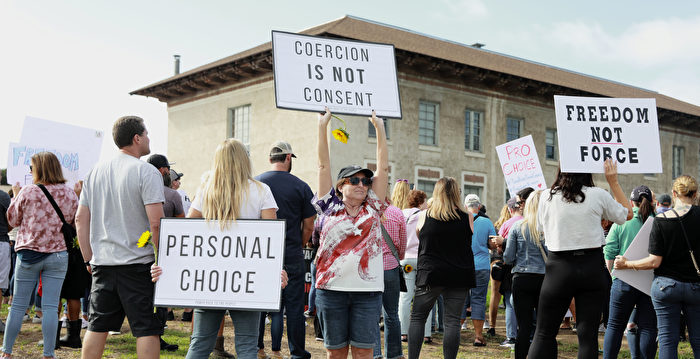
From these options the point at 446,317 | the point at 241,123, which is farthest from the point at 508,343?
the point at 241,123

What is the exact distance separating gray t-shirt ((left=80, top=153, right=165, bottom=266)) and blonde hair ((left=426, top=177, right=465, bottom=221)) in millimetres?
2789

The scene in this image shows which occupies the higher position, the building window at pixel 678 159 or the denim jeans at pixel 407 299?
the building window at pixel 678 159

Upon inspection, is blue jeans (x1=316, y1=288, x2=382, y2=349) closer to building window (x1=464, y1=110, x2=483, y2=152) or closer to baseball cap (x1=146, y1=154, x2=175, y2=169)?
baseball cap (x1=146, y1=154, x2=175, y2=169)

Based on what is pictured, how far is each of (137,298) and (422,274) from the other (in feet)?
9.13

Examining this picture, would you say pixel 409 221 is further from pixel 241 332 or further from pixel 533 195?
pixel 241 332

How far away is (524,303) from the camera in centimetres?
627

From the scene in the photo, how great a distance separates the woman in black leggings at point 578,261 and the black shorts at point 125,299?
2807 millimetres

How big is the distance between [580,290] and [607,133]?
133 cm

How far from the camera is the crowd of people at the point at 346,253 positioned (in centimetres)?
436

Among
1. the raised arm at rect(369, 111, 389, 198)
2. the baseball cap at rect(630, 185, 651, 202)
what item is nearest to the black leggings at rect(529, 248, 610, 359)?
the raised arm at rect(369, 111, 389, 198)

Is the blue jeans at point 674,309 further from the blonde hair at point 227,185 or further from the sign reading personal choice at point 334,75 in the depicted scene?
the blonde hair at point 227,185

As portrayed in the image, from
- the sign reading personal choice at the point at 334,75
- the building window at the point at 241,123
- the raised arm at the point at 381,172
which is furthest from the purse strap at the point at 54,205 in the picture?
the building window at the point at 241,123

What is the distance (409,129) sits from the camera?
82.0 feet

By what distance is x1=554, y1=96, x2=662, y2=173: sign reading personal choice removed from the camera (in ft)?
17.1
